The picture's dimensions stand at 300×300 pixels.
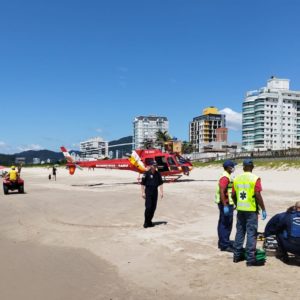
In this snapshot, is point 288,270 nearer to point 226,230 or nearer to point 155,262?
point 226,230

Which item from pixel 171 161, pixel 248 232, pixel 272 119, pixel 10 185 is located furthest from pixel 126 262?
pixel 272 119

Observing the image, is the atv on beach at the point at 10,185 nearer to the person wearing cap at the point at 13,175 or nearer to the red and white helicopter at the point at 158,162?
the person wearing cap at the point at 13,175

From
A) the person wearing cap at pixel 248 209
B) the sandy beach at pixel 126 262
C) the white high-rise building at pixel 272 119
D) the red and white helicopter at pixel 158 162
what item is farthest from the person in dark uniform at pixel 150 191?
the white high-rise building at pixel 272 119

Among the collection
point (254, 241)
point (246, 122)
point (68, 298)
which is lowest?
point (68, 298)

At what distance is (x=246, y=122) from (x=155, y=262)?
520 feet

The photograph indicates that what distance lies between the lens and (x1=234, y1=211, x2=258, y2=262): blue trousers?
7.58 meters

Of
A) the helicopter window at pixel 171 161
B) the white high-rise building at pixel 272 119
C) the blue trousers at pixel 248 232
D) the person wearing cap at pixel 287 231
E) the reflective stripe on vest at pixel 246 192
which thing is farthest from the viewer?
the white high-rise building at pixel 272 119

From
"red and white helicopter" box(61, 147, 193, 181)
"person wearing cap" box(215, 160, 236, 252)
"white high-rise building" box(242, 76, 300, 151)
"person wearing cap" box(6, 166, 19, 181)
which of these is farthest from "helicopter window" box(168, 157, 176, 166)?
"white high-rise building" box(242, 76, 300, 151)

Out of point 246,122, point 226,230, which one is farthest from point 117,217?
point 246,122

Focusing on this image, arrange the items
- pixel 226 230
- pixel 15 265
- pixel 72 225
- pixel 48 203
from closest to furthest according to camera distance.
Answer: pixel 15 265 → pixel 226 230 → pixel 72 225 → pixel 48 203

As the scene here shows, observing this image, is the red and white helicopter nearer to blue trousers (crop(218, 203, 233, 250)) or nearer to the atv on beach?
the atv on beach

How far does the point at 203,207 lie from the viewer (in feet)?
52.1

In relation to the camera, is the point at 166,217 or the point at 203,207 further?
the point at 203,207

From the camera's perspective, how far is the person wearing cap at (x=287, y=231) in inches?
288
